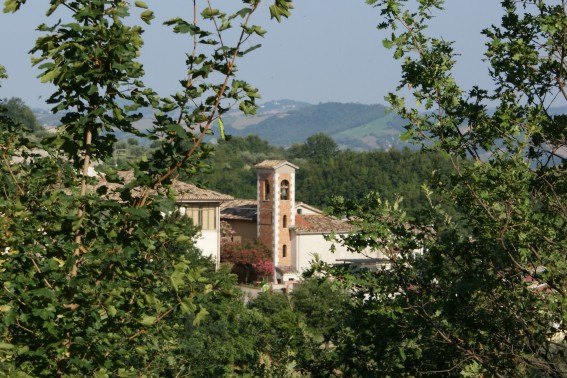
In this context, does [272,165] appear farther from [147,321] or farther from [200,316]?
[200,316]

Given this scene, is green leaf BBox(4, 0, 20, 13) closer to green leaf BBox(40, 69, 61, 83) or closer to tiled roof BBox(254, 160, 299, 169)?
green leaf BBox(40, 69, 61, 83)

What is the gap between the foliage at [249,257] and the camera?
5303cm

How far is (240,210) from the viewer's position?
62.1 meters

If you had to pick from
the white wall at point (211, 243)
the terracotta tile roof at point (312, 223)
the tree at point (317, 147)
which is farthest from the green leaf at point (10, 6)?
the tree at point (317, 147)

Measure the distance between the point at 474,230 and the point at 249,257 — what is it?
45.6m

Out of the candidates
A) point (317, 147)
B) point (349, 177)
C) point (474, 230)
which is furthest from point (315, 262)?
point (317, 147)

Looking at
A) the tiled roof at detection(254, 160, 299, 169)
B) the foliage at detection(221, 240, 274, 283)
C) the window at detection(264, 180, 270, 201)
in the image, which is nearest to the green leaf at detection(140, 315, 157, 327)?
the foliage at detection(221, 240, 274, 283)

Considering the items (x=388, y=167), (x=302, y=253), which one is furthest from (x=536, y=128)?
(x=388, y=167)

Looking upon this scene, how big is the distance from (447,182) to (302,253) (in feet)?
160

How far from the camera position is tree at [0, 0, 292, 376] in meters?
4.46

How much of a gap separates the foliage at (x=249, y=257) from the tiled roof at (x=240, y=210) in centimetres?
444

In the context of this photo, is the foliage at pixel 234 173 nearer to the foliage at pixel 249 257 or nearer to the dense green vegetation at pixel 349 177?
the dense green vegetation at pixel 349 177

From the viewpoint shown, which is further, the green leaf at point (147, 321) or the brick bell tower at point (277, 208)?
the brick bell tower at point (277, 208)

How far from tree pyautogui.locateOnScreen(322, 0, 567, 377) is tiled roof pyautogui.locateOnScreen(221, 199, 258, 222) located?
5070 cm
